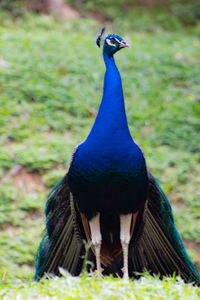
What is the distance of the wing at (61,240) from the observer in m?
3.16

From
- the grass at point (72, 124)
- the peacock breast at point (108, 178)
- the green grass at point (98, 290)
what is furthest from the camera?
the grass at point (72, 124)

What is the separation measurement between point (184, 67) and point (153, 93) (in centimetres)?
114

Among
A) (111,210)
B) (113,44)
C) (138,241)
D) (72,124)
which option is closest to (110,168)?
(111,210)

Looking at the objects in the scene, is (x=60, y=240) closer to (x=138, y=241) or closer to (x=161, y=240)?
(x=138, y=241)

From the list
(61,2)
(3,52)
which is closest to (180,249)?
(3,52)

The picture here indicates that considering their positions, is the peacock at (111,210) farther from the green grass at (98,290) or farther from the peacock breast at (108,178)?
the green grass at (98,290)

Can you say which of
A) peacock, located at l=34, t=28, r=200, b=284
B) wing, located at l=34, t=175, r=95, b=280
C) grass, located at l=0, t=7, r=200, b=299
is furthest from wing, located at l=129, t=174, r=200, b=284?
grass, located at l=0, t=7, r=200, b=299

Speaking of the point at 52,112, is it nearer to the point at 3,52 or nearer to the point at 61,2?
the point at 3,52

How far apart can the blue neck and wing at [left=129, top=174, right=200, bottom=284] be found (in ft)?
1.45

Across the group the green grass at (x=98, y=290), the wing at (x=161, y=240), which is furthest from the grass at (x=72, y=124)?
the wing at (x=161, y=240)

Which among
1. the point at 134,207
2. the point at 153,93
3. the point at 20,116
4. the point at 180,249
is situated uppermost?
the point at 153,93

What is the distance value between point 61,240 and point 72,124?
277 centimetres

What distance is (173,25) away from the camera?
35.8 feet

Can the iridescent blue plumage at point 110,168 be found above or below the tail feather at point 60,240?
above
